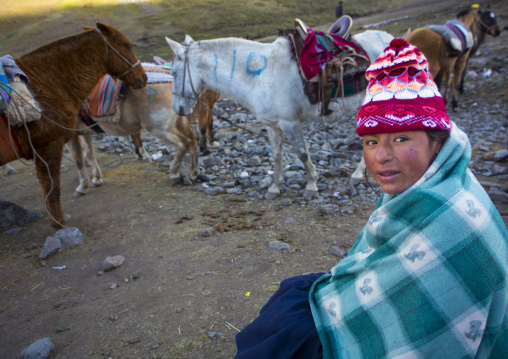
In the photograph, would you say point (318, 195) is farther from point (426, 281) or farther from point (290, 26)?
point (290, 26)

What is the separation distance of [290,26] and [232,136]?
923 inches

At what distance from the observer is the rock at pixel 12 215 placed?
4.86m

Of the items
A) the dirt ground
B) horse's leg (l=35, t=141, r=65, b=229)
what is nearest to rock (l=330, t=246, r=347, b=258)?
the dirt ground

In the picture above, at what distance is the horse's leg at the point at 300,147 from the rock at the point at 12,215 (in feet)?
14.2

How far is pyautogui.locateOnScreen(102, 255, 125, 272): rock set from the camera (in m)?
3.66

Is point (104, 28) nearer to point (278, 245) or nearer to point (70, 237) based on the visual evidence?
point (70, 237)

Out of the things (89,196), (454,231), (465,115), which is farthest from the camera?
(465,115)

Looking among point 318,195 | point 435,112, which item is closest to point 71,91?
point 318,195

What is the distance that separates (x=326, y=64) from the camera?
14.1ft

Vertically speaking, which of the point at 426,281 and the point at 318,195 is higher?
the point at 426,281

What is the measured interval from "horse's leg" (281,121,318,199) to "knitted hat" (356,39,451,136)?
10.1ft

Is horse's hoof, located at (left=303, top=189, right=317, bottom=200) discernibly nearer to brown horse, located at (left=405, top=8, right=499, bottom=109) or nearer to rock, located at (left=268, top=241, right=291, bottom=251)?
rock, located at (left=268, top=241, right=291, bottom=251)

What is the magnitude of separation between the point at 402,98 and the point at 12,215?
5791 mm

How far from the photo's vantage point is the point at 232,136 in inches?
322
